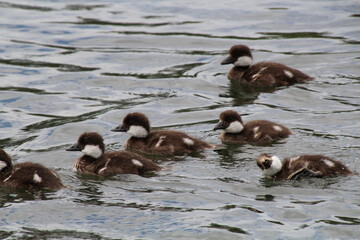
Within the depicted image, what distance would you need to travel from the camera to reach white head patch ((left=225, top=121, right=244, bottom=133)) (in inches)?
423

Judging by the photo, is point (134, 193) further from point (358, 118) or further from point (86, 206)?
point (358, 118)

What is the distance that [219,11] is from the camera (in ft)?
64.4

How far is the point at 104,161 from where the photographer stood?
977cm

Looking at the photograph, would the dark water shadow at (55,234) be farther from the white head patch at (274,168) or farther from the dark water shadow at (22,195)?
the white head patch at (274,168)

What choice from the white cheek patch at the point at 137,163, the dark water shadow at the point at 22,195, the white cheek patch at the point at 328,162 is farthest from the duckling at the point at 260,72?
the dark water shadow at the point at 22,195

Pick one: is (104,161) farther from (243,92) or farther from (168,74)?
(168,74)

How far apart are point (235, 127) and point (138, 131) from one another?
1212 millimetres

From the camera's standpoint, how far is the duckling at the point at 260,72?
13.4 metres

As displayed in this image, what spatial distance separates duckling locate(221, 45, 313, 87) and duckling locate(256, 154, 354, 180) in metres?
4.16

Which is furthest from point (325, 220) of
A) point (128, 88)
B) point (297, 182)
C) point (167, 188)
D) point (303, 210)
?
point (128, 88)

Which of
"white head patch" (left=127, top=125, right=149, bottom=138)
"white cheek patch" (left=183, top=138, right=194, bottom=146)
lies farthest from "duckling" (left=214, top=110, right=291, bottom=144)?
"white head patch" (left=127, top=125, right=149, bottom=138)

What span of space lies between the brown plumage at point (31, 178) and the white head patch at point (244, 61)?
5.27m

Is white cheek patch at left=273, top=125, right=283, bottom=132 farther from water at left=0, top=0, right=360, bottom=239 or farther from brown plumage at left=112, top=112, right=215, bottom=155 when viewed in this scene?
brown plumage at left=112, top=112, right=215, bottom=155

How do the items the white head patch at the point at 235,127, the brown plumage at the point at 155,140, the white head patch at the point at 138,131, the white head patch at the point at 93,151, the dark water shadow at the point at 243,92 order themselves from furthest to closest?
the dark water shadow at the point at 243,92 < the white head patch at the point at 235,127 < the white head patch at the point at 138,131 < the brown plumage at the point at 155,140 < the white head patch at the point at 93,151
